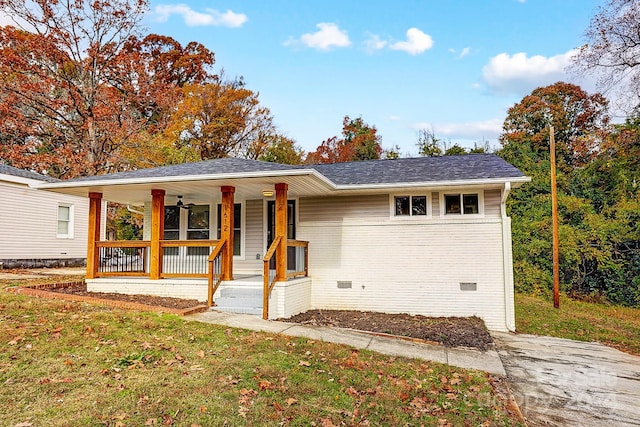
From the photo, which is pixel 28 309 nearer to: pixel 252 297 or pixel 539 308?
pixel 252 297

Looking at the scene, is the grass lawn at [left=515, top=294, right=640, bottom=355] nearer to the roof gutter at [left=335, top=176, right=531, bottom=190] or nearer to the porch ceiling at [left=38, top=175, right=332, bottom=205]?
the roof gutter at [left=335, top=176, right=531, bottom=190]

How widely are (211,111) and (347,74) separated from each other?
10451mm

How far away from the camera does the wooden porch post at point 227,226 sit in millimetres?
9211

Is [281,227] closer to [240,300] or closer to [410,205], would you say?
[240,300]

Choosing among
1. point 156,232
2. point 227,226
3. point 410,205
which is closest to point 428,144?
point 410,205

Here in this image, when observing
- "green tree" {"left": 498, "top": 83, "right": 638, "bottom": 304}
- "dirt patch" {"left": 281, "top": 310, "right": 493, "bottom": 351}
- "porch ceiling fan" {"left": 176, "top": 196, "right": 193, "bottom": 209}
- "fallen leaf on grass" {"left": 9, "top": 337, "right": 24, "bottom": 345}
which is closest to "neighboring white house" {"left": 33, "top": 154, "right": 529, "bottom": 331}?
"porch ceiling fan" {"left": 176, "top": 196, "right": 193, "bottom": 209}

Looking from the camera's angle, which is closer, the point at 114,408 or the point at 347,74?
the point at 114,408

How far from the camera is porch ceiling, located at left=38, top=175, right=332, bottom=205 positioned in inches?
336

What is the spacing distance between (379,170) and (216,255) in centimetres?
490

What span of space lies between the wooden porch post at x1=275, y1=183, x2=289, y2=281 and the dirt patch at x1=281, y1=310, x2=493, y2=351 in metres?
0.99

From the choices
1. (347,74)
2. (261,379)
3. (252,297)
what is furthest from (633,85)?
(261,379)

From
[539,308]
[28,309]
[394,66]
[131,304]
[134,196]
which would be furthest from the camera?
[394,66]

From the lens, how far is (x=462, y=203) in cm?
991

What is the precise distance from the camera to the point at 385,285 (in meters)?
10.1
